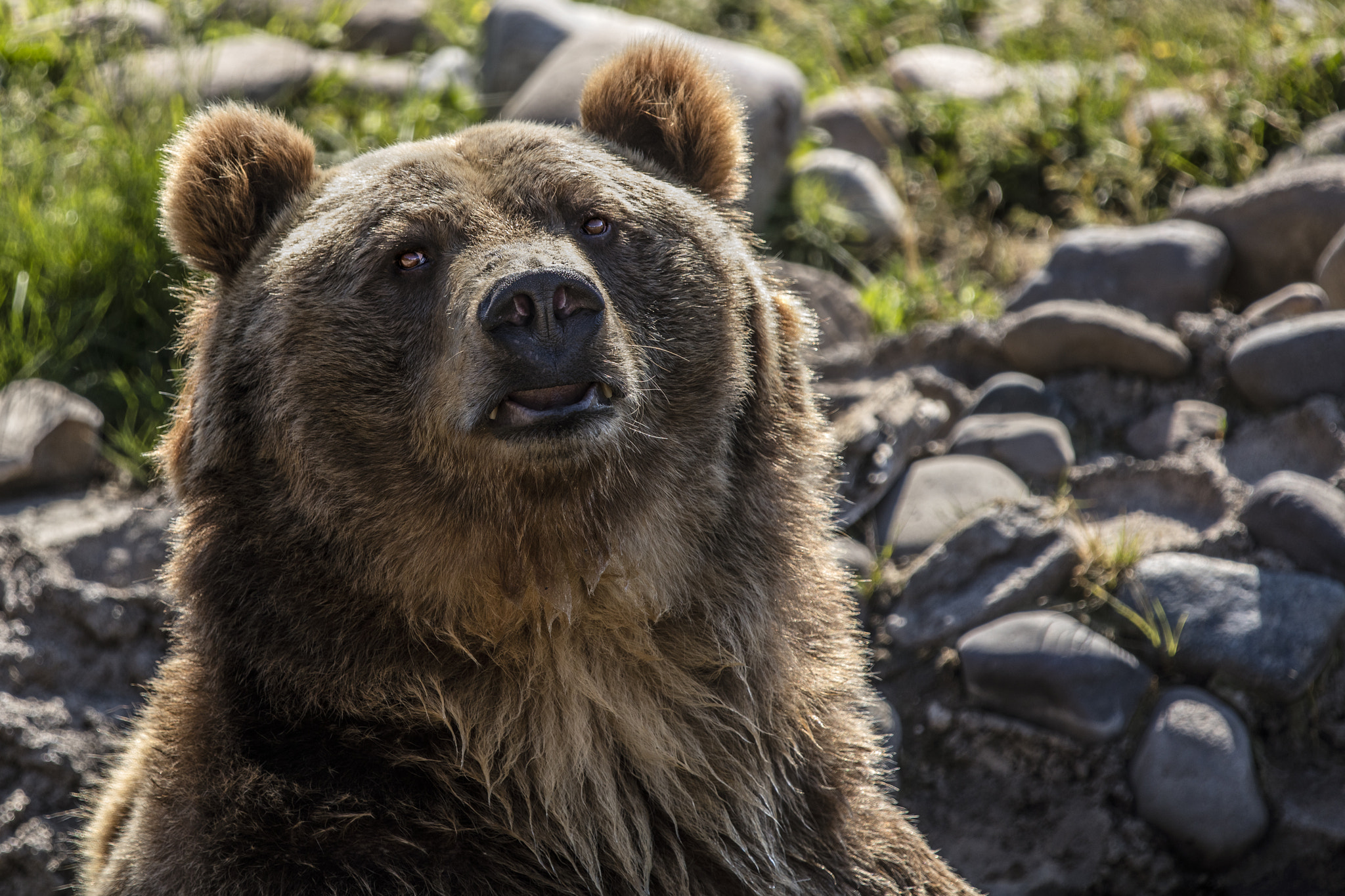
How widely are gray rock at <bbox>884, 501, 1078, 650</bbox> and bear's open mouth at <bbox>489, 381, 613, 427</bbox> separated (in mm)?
2287

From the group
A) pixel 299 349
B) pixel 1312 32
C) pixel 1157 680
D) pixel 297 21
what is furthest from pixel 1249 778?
pixel 297 21

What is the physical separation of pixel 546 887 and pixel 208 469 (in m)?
1.12

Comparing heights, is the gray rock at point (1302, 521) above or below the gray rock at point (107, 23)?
below

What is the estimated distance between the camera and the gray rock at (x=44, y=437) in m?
4.90

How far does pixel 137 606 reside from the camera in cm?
400

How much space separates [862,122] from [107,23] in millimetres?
4625

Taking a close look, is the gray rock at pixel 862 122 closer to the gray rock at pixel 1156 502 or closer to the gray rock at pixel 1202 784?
the gray rock at pixel 1156 502

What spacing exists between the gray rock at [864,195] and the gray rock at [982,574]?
2872mm

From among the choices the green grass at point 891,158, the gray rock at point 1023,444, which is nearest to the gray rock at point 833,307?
the green grass at point 891,158

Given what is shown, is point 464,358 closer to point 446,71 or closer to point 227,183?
point 227,183

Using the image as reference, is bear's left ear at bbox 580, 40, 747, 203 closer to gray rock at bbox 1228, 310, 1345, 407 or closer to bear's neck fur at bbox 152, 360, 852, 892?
bear's neck fur at bbox 152, 360, 852, 892

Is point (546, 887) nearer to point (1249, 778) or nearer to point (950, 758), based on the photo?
point (950, 758)

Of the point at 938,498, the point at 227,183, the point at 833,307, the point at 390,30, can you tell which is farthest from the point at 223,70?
the point at 938,498

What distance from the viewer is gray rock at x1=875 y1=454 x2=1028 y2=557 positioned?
14.8 ft
